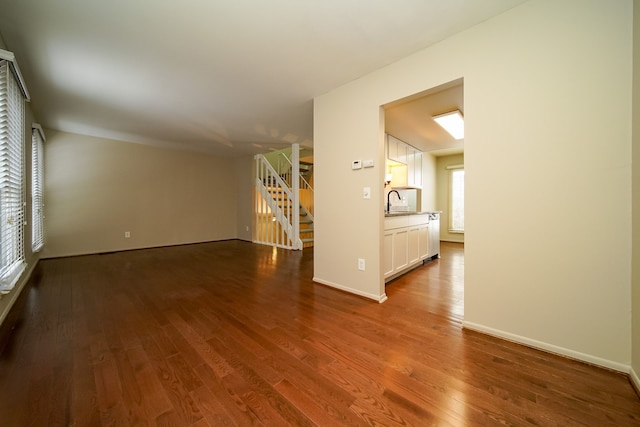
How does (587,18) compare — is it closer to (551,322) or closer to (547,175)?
(547,175)

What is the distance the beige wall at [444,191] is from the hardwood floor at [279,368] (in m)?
4.47

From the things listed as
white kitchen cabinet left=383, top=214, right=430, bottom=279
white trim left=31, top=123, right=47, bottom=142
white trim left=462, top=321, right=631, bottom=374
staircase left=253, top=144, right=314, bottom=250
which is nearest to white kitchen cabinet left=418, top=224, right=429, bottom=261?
white kitchen cabinet left=383, top=214, right=430, bottom=279

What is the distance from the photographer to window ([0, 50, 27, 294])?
1.97 metres

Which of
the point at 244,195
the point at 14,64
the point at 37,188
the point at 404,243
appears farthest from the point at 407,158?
the point at 37,188

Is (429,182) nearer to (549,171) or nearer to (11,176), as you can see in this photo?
(549,171)

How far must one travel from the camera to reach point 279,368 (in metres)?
1.39

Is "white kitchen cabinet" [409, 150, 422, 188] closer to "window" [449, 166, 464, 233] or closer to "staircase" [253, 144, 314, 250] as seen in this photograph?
"window" [449, 166, 464, 233]

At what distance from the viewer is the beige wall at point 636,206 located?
1.25 metres

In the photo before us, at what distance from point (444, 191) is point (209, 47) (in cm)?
631

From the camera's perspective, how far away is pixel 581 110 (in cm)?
144

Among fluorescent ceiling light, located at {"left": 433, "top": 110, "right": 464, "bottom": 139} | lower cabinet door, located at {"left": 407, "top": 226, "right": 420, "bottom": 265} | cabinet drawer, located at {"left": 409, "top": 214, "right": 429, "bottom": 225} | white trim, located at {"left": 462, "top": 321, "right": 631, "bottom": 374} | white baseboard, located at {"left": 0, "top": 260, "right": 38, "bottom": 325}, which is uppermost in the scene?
fluorescent ceiling light, located at {"left": 433, "top": 110, "right": 464, "bottom": 139}

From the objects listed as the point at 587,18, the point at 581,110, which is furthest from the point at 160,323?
the point at 587,18

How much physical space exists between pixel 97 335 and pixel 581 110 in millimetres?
3635

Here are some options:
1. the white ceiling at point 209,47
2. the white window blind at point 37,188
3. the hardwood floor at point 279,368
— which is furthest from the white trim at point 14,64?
the hardwood floor at point 279,368
